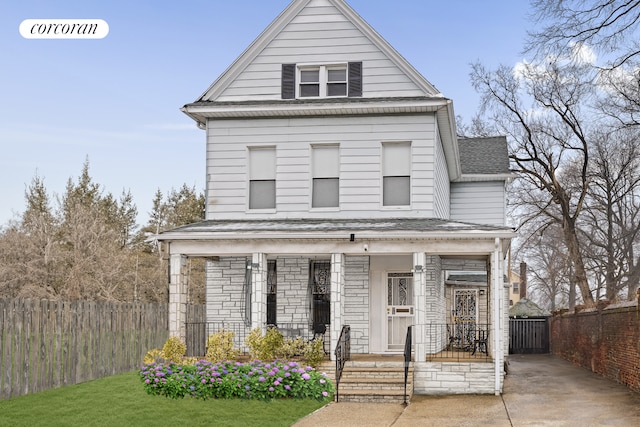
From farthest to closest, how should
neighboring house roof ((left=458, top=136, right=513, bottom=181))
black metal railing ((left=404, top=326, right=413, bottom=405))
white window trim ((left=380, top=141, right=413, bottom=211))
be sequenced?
neighboring house roof ((left=458, top=136, right=513, bottom=181)), white window trim ((left=380, top=141, right=413, bottom=211)), black metal railing ((left=404, top=326, right=413, bottom=405))

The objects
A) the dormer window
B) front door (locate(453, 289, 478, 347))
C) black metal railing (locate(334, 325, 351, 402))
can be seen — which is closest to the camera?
black metal railing (locate(334, 325, 351, 402))

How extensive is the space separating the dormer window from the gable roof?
78cm

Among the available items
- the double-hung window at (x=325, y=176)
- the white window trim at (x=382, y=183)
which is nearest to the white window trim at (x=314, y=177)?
the double-hung window at (x=325, y=176)

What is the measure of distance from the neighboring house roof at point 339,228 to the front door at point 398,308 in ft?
5.60

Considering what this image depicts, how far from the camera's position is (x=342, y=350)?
18297 millimetres

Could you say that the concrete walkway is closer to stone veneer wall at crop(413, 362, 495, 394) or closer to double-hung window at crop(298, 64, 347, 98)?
stone veneer wall at crop(413, 362, 495, 394)

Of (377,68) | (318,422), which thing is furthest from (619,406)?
(377,68)

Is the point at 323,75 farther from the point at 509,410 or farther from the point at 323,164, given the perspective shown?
the point at 509,410

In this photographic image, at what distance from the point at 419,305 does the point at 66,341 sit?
7968 millimetres

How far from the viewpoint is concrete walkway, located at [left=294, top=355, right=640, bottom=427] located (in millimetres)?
14367

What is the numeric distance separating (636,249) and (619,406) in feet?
121

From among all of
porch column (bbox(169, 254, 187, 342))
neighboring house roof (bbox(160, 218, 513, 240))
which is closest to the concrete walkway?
neighboring house roof (bbox(160, 218, 513, 240))

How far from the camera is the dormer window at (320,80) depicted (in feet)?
68.0

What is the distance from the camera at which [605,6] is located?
58.2 ft
